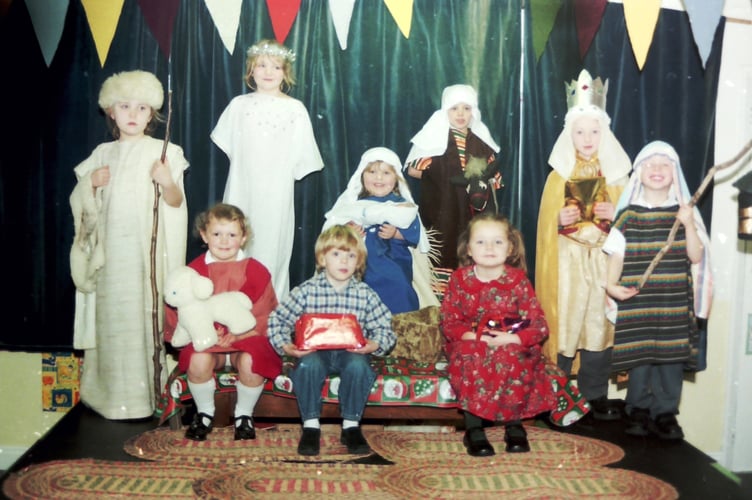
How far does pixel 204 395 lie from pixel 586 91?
7.57ft

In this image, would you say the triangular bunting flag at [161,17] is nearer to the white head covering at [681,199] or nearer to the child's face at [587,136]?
the child's face at [587,136]

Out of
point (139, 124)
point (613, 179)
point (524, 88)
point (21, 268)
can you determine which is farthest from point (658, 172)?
point (21, 268)

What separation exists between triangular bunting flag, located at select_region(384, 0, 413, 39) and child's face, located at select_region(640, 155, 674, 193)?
1.32 m

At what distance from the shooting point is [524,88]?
3.86 m

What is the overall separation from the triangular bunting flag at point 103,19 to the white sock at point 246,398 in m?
1.75

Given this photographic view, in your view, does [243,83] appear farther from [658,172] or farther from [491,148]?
[658,172]

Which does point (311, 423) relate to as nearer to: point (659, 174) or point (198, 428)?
point (198, 428)

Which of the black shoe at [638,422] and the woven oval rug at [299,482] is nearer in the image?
the woven oval rug at [299,482]

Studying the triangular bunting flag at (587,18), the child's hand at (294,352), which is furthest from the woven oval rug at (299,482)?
the triangular bunting flag at (587,18)

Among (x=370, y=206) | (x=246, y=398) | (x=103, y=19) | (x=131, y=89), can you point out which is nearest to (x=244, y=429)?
(x=246, y=398)

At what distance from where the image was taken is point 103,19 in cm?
371

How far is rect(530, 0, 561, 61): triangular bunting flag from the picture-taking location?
3822 mm

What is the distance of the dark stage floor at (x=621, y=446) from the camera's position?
9.80ft

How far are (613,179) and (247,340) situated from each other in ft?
6.27
